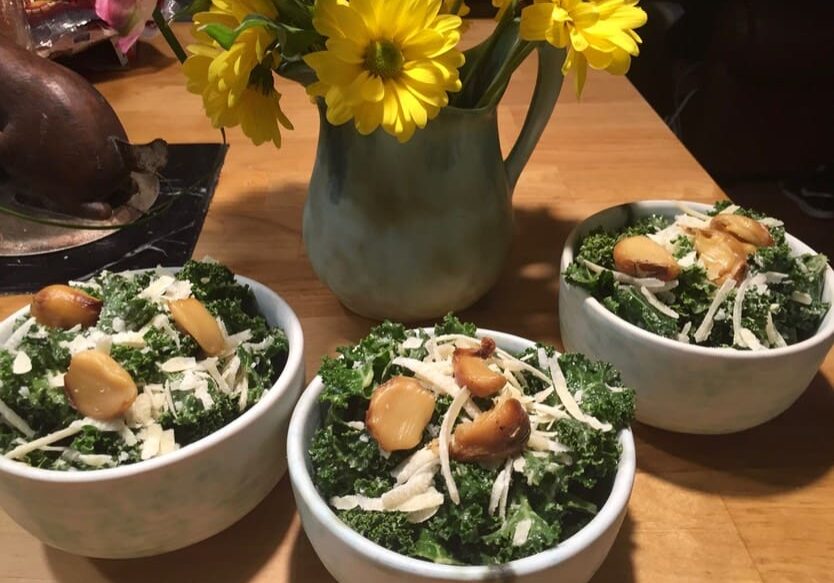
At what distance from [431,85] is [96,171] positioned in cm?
54

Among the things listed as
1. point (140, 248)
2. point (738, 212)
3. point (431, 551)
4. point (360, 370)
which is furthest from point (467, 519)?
point (140, 248)

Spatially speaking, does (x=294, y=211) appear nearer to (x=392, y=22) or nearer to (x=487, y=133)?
(x=487, y=133)

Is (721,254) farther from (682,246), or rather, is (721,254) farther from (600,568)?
(600,568)

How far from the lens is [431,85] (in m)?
0.56

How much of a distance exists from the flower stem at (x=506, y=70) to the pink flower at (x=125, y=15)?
29 cm

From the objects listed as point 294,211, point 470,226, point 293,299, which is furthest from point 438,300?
point 294,211

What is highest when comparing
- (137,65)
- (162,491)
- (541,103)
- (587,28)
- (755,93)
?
(587,28)

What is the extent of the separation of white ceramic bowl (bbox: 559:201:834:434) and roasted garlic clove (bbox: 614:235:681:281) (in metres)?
0.04

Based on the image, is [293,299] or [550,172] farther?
[550,172]

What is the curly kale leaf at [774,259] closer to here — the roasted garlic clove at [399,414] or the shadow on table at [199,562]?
the roasted garlic clove at [399,414]

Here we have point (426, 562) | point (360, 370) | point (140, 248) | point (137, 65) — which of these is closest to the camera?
point (426, 562)

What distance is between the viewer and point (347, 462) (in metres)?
0.52

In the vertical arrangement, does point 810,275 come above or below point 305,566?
above

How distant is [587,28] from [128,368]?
1.36 ft
